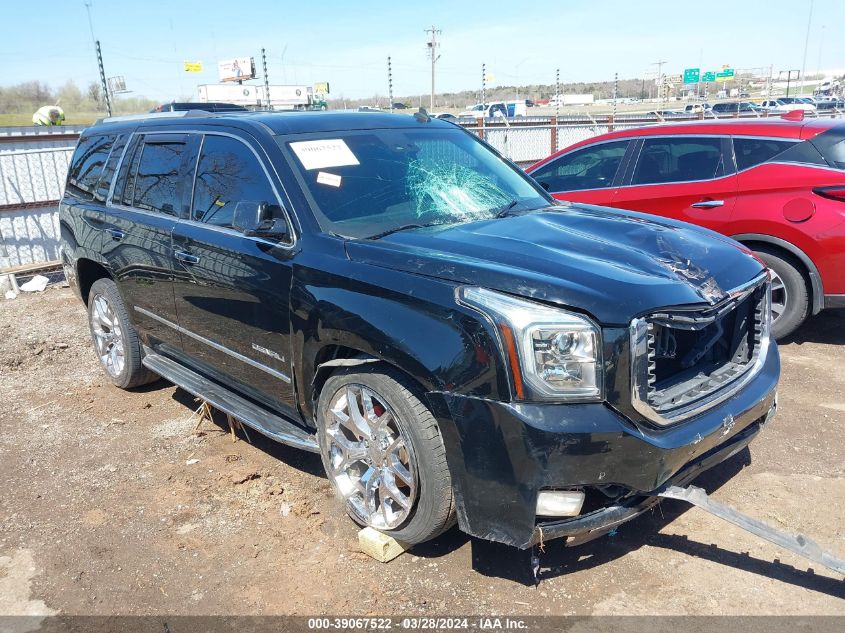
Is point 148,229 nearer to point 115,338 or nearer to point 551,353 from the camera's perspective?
point 115,338

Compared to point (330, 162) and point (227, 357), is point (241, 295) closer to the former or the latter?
point (227, 357)

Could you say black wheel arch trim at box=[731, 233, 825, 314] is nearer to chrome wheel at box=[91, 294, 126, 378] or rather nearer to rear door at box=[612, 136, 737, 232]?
rear door at box=[612, 136, 737, 232]

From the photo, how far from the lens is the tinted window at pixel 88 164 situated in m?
5.31

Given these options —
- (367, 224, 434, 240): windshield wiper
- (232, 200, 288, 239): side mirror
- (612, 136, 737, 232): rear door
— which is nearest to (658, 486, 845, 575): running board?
(367, 224, 434, 240): windshield wiper

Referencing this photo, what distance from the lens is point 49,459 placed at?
4477 mm

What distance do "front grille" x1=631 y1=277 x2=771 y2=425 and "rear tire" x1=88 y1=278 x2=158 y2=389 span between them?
3.85 meters

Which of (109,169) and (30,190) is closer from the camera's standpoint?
(109,169)

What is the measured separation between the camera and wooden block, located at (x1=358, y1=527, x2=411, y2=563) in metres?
3.17

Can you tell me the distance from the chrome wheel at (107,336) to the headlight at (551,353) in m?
3.72

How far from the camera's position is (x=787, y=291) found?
5.67 metres

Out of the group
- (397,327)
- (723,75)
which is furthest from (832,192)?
(723,75)

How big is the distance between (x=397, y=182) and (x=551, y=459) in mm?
1873

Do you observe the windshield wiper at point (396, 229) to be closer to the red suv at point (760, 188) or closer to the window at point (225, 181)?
the window at point (225, 181)

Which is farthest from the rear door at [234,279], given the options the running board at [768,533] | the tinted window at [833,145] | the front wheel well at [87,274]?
the tinted window at [833,145]
